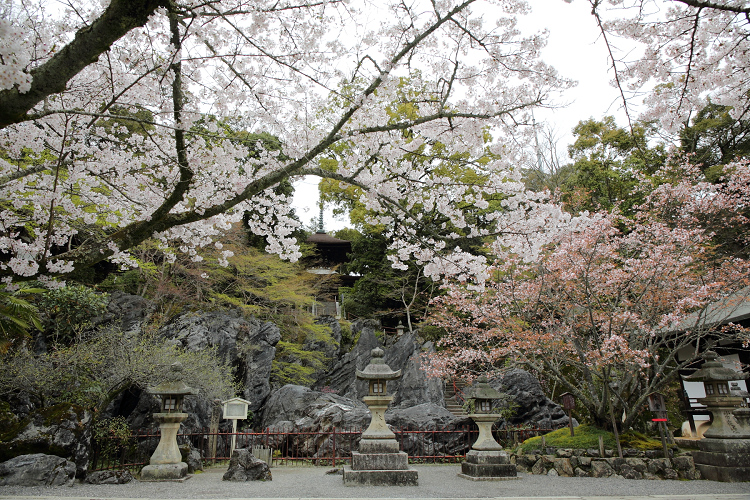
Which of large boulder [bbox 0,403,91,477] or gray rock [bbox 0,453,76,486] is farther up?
large boulder [bbox 0,403,91,477]

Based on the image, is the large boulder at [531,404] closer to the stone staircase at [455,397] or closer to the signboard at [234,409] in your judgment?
the stone staircase at [455,397]

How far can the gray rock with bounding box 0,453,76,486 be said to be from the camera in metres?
5.36

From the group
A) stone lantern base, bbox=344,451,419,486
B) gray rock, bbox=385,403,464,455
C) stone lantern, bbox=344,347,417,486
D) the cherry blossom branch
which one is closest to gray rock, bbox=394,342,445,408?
gray rock, bbox=385,403,464,455

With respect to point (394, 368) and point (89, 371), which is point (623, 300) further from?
point (89, 371)

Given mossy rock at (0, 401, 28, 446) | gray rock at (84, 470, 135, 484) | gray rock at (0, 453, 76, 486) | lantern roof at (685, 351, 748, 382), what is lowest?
gray rock at (84, 470, 135, 484)

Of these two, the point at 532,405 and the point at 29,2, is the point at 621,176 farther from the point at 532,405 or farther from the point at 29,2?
the point at 29,2

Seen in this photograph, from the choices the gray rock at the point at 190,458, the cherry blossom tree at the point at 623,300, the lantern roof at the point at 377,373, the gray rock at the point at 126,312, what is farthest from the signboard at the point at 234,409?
the cherry blossom tree at the point at 623,300

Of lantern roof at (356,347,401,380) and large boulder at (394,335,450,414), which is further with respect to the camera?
large boulder at (394,335,450,414)

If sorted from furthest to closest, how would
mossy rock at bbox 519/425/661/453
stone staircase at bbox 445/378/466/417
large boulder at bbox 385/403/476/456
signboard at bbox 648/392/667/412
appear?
stone staircase at bbox 445/378/466/417 < large boulder at bbox 385/403/476/456 < signboard at bbox 648/392/667/412 < mossy rock at bbox 519/425/661/453

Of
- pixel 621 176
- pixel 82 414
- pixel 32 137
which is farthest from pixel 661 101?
pixel 621 176

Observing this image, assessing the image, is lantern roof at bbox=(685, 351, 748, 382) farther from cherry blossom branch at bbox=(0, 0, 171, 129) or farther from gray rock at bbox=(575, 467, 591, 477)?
cherry blossom branch at bbox=(0, 0, 171, 129)

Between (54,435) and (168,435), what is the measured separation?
1569mm

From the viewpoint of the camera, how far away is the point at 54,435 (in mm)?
5875

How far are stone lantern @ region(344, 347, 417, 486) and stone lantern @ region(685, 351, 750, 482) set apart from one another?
479cm
